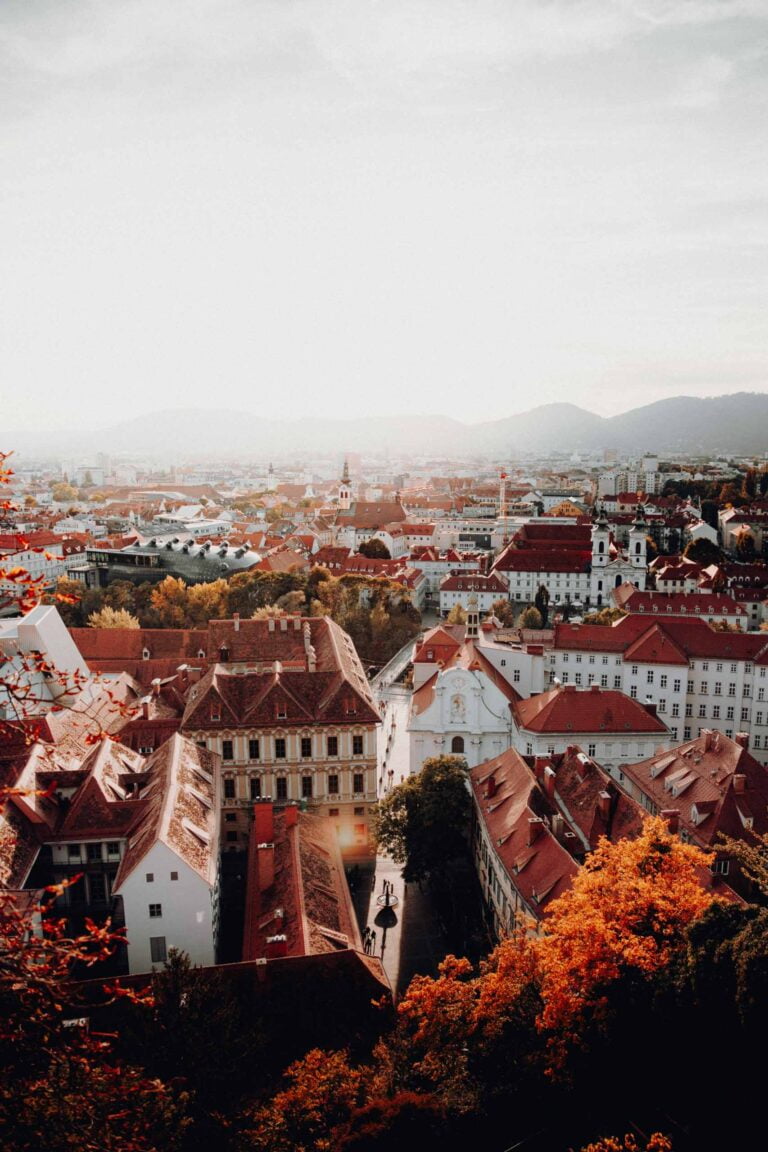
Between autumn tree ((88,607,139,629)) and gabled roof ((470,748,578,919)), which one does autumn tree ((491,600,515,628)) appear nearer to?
autumn tree ((88,607,139,629))

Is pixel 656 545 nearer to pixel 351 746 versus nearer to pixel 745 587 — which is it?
pixel 745 587

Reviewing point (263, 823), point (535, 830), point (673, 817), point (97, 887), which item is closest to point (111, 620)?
point (97, 887)

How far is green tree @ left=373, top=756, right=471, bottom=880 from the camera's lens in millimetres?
28328

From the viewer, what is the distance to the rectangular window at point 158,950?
22453 millimetres

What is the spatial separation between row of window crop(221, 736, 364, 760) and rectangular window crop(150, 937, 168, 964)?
9.61 meters

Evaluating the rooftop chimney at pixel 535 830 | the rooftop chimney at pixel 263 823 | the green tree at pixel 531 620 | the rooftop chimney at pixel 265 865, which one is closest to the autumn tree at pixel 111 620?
the green tree at pixel 531 620

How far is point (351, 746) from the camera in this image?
32000mm

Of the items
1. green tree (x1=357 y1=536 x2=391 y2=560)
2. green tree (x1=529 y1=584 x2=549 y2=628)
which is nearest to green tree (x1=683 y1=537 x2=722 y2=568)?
green tree (x1=529 y1=584 x2=549 y2=628)

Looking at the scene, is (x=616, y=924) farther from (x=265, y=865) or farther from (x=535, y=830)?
(x=265, y=865)

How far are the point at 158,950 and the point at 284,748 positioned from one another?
10181 mm

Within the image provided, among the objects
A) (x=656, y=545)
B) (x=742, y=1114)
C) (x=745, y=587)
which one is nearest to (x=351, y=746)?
(x=742, y=1114)

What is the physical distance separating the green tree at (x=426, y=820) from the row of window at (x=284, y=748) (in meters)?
2.70

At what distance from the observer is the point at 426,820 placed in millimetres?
28422

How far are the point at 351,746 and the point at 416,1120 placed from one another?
1822 centimetres
